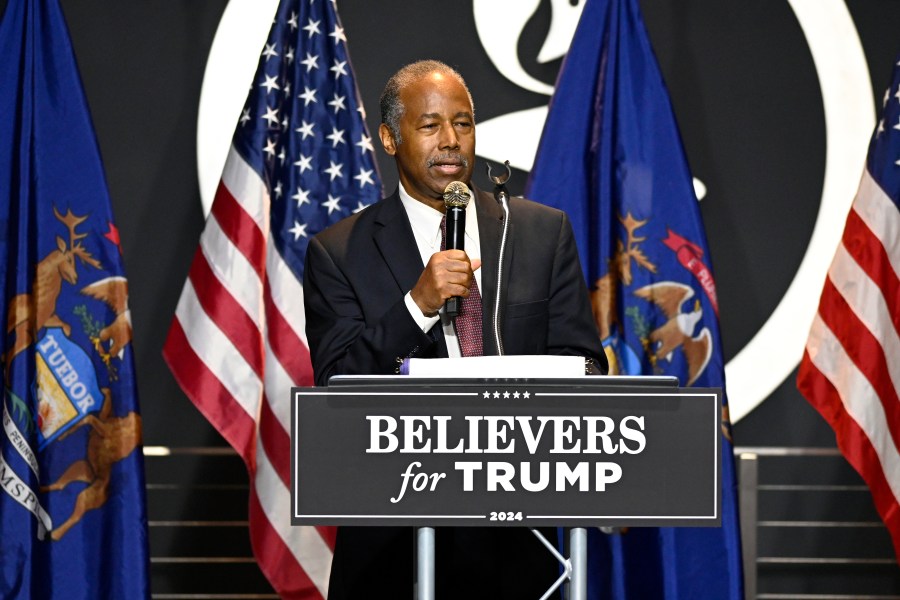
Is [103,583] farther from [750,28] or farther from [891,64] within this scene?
[891,64]

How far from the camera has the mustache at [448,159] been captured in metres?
2.46

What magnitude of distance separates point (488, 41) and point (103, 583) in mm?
2254

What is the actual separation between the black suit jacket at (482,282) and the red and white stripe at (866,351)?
152 cm

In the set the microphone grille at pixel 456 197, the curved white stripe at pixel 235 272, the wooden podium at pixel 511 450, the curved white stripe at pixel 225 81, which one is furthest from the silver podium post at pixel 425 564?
the curved white stripe at pixel 225 81

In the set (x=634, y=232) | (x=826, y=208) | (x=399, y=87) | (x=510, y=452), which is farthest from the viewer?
(x=826, y=208)

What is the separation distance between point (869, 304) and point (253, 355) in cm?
191

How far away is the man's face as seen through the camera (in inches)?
97.0

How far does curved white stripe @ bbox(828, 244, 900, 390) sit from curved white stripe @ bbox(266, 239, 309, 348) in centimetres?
167

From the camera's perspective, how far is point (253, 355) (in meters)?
3.81

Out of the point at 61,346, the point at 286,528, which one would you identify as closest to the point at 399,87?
the point at 61,346

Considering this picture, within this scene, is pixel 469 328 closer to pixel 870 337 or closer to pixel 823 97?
pixel 870 337

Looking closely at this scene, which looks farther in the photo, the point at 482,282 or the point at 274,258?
the point at 274,258

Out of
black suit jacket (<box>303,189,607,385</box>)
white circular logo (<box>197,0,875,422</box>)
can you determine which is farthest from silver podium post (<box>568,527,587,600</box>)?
white circular logo (<box>197,0,875,422</box>)

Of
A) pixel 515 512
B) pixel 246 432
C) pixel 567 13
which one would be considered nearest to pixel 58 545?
pixel 246 432
